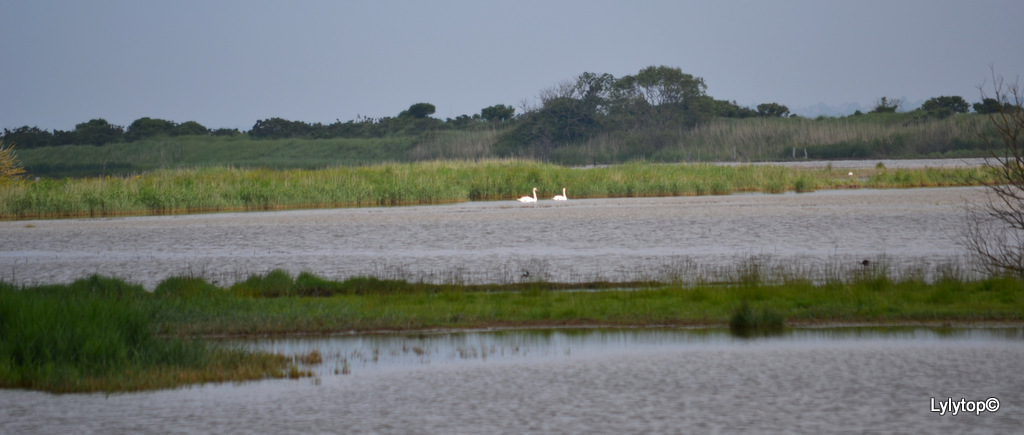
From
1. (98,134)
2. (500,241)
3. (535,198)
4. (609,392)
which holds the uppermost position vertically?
(98,134)

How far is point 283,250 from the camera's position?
23781 millimetres

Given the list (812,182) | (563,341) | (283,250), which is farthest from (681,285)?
(812,182)

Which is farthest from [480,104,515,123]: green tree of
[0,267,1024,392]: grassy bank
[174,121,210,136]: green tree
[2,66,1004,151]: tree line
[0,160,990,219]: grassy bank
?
[0,267,1024,392]: grassy bank

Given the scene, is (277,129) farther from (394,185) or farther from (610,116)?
(394,185)

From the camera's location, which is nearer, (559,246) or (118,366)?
(118,366)

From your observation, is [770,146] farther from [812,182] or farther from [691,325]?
[691,325]

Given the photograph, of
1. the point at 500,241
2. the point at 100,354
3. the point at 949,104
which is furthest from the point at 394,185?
the point at 949,104

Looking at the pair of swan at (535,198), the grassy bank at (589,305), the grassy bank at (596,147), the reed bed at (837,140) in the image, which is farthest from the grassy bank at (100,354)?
the reed bed at (837,140)

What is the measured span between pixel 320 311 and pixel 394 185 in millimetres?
30481

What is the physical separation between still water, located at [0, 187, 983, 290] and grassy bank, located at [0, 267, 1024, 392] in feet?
6.29

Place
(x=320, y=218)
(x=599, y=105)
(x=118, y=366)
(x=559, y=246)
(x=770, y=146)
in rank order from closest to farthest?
(x=118, y=366)
(x=559, y=246)
(x=320, y=218)
(x=770, y=146)
(x=599, y=105)

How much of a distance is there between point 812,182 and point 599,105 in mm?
47266

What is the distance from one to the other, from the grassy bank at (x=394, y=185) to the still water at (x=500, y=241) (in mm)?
4058

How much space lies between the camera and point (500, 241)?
24.7 m
